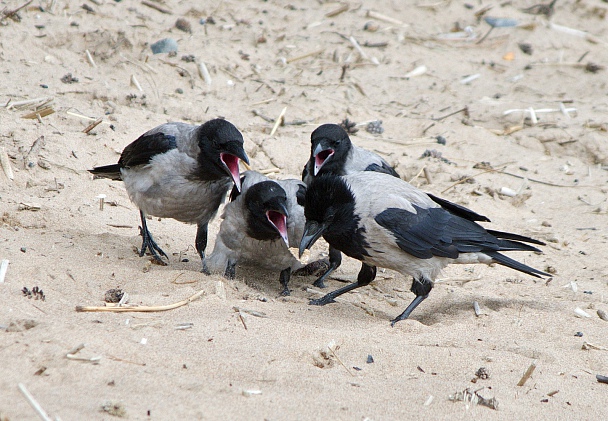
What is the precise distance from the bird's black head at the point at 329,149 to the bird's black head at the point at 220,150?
38.9 inches

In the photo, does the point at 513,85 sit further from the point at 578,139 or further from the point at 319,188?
the point at 319,188

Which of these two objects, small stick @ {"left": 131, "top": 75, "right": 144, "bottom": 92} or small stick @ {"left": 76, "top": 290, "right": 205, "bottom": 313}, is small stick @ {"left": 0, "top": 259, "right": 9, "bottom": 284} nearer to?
small stick @ {"left": 76, "top": 290, "right": 205, "bottom": 313}

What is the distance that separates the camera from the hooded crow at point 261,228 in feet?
18.9

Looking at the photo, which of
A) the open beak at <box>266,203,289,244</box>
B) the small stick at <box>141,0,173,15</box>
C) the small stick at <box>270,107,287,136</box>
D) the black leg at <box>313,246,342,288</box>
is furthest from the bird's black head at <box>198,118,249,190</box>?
the small stick at <box>141,0,173,15</box>

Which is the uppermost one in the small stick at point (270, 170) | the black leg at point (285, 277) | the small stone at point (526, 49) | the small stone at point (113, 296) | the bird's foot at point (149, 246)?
the small stone at point (113, 296)

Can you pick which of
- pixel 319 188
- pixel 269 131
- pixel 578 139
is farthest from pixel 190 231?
pixel 578 139

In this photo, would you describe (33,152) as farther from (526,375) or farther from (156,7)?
(526,375)

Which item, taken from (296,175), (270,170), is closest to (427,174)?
(296,175)

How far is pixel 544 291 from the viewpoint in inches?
256

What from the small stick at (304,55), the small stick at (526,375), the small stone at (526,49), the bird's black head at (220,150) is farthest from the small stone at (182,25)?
the small stick at (526,375)

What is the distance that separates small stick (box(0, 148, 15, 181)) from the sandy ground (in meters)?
0.12

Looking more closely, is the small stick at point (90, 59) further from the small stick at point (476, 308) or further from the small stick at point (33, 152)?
the small stick at point (476, 308)

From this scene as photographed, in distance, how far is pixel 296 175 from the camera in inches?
335

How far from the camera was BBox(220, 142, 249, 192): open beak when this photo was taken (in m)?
5.68
